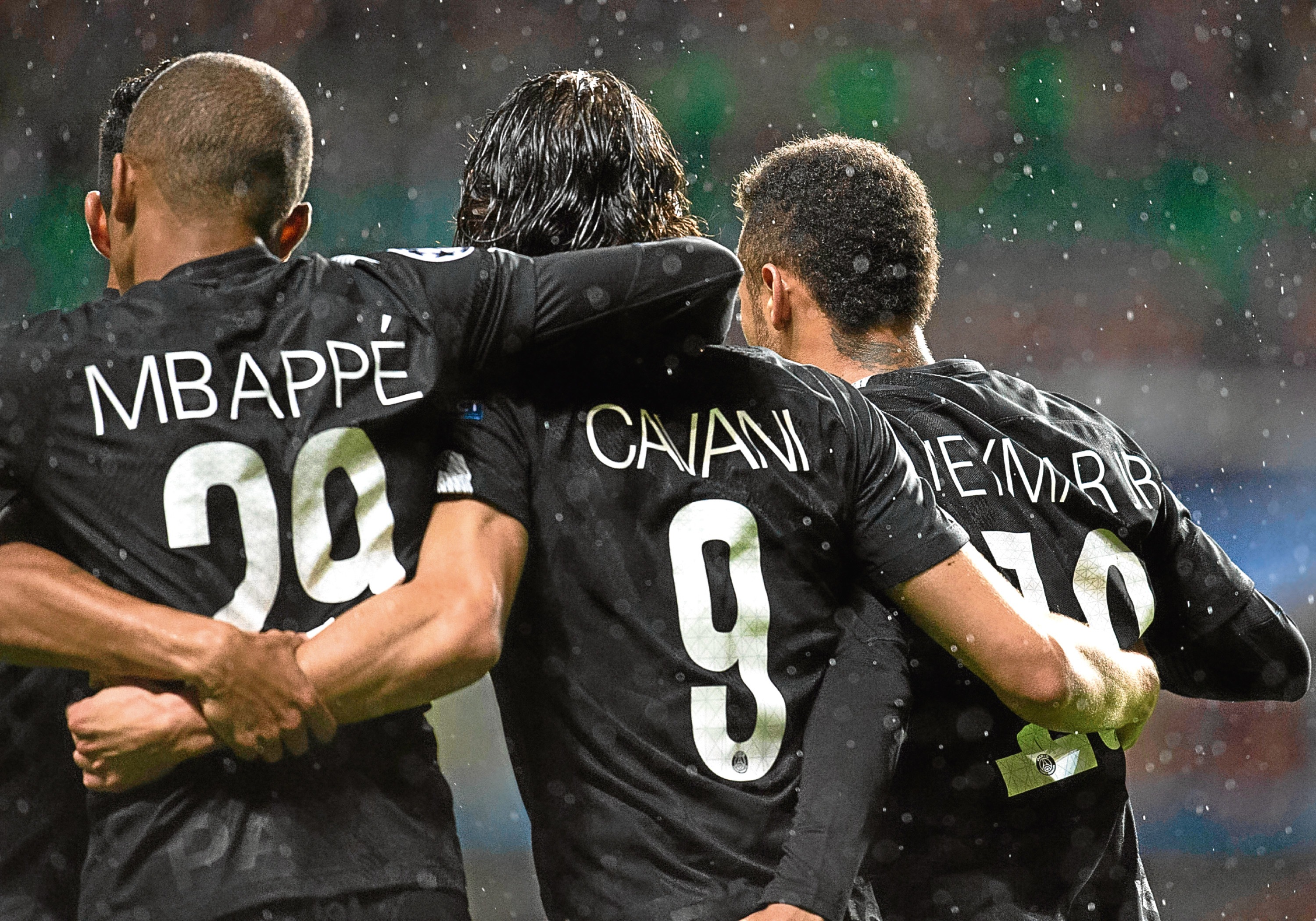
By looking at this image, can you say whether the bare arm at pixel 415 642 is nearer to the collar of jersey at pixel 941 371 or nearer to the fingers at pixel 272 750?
the fingers at pixel 272 750

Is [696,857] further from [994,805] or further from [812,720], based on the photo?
[994,805]

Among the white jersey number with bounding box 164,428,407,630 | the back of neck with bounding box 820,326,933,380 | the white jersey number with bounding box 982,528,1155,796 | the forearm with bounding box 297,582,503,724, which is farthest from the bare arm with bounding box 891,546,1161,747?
the white jersey number with bounding box 164,428,407,630

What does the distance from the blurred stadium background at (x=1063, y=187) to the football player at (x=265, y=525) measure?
19.8 ft

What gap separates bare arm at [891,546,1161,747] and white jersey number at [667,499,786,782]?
0.22 meters

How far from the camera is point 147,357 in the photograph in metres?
1.67

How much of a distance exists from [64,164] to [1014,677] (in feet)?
21.1

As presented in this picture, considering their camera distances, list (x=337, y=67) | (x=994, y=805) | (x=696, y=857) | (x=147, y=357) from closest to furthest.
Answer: (x=147, y=357)
(x=696, y=857)
(x=994, y=805)
(x=337, y=67)

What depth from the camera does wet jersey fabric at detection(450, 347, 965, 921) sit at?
1.79m

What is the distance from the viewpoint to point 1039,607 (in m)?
2.19

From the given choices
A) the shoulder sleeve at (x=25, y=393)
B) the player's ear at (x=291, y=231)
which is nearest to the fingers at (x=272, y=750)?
the shoulder sleeve at (x=25, y=393)

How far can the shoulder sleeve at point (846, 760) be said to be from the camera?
1772 millimetres

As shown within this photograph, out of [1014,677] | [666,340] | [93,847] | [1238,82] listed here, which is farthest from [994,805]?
[1238,82]

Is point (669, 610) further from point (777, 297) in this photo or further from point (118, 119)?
point (118, 119)

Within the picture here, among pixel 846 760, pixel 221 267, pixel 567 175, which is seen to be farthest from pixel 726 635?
pixel 221 267
